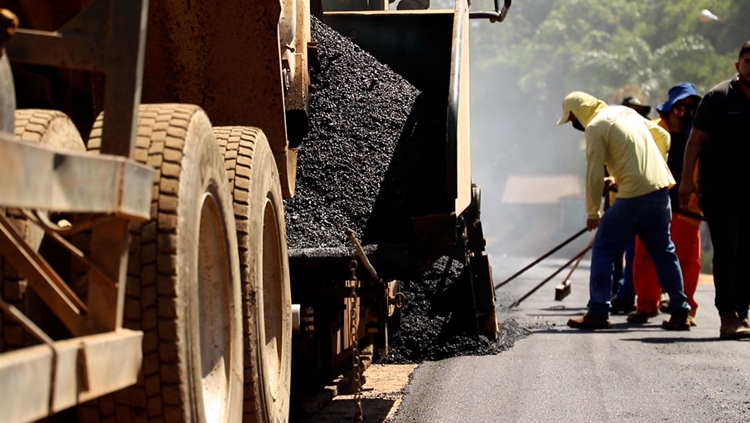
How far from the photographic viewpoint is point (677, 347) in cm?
786

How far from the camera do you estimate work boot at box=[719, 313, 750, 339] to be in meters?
8.37

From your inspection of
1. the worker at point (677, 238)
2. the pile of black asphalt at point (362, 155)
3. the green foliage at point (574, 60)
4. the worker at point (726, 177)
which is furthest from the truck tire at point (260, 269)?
the green foliage at point (574, 60)

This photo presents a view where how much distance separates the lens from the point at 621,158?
30.5 feet

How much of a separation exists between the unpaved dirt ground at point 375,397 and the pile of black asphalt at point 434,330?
9.4 inches

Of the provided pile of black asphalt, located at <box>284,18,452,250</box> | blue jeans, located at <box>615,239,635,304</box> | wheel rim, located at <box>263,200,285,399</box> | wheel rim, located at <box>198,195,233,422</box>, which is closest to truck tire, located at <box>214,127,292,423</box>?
wheel rim, located at <box>263,200,285,399</box>

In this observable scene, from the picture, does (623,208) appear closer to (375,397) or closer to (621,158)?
(621,158)

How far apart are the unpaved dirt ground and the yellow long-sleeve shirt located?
2620 mm

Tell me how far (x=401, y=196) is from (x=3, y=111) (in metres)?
3.73

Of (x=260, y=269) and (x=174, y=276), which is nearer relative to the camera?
(x=174, y=276)

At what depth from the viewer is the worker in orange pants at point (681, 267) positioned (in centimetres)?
1007

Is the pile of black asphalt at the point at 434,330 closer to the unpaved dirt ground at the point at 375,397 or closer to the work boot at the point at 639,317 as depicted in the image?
the unpaved dirt ground at the point at 375,397

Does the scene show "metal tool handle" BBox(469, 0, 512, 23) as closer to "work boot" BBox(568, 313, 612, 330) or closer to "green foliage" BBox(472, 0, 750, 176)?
"work boot" BBox(568, 313, 612, 330)

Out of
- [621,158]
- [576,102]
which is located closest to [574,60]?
[576,102]

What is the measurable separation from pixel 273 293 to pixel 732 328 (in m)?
4.95
